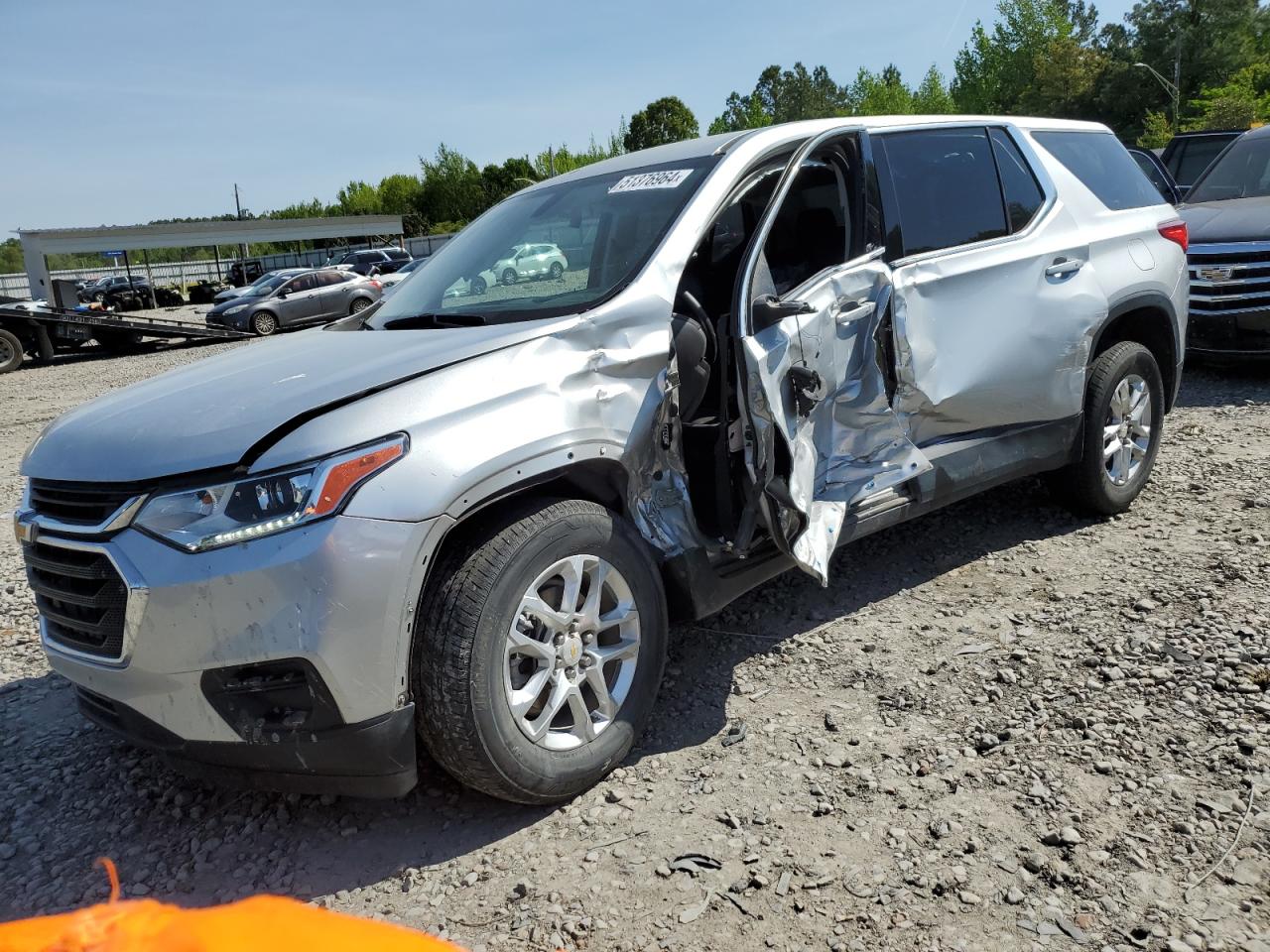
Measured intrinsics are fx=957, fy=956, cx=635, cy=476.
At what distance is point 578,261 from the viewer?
3281 millimetres

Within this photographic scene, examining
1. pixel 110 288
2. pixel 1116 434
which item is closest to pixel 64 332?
pixel 1116 434

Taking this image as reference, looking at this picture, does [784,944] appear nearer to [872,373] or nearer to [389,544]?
[389,544]

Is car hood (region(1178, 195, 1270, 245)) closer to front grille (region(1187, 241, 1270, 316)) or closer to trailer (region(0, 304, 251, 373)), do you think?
front grille (region(1187, 241, 1270, 316))

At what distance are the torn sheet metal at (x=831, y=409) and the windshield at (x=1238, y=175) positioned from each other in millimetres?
6808

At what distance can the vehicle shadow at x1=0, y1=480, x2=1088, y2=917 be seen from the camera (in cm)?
262

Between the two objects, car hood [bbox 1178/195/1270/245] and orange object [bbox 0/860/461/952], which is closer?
orange object [bbox 0/860/461/952]

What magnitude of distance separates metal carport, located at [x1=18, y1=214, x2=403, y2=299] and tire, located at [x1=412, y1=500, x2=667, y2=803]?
45.7 meters

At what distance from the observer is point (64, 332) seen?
57.3 ft

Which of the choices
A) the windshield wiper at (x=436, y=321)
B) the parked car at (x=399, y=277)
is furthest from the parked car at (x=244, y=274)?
the windshield wiper at (x=436, y=321)

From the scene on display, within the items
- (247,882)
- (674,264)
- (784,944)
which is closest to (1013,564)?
(674,264)

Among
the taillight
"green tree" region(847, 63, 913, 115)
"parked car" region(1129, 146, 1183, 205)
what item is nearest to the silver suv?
the taillight

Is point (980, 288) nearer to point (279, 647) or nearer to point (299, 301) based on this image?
point (279, 647)

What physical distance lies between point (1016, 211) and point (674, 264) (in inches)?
76.9

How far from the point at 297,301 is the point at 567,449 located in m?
22.1
